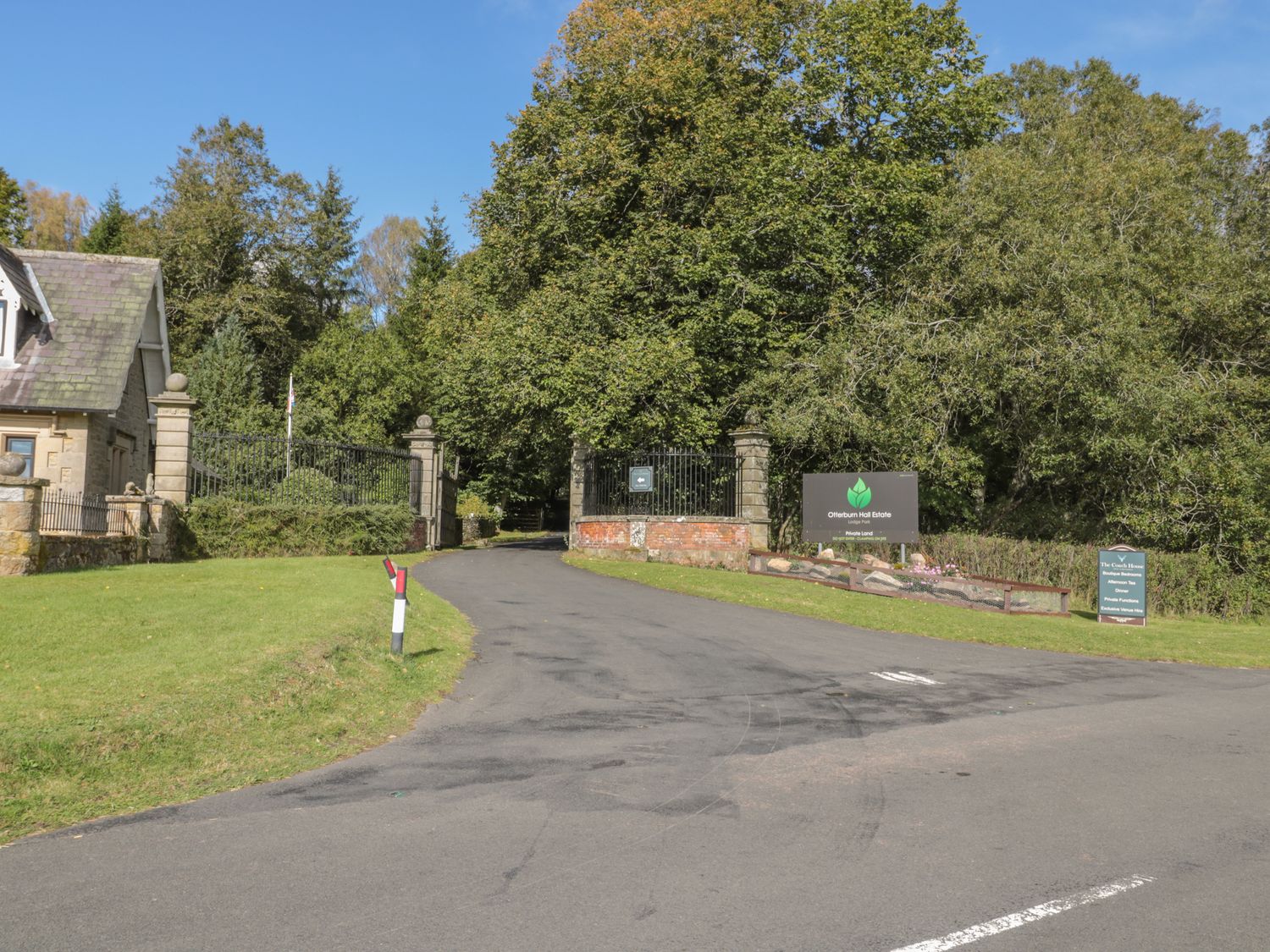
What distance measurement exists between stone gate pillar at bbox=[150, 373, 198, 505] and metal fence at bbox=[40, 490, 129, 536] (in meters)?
1.40

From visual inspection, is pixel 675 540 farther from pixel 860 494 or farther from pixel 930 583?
pixel 930 583

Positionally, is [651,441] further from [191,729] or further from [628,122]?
[191,729]

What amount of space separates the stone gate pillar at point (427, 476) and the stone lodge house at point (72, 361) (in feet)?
24.9

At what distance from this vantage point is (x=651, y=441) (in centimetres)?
2561

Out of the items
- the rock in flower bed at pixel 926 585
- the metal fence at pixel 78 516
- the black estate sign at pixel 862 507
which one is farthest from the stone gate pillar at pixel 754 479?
the metal fence at pixel 78 516

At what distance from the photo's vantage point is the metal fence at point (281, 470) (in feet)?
69.7

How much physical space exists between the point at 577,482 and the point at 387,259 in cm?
4344

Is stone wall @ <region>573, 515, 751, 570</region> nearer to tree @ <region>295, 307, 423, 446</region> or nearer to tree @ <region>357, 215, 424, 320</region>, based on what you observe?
tree @ <region>295, 307, 423, 446</region>

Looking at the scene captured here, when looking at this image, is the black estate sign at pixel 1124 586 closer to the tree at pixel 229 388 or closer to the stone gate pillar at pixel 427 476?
the stone gate pillar at pixel 427 476

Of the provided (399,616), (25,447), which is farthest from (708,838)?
(25,447)

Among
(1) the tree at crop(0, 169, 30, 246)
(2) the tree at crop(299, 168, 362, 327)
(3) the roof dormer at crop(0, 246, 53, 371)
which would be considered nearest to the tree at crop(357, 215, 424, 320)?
(2) the tree at crop(299, 168, 362, 327)

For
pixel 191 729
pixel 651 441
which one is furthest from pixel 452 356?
pixel 191 729

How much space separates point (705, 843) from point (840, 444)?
2135cm

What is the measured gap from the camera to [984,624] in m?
17.2
